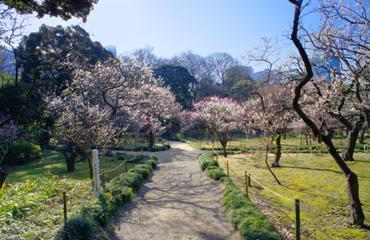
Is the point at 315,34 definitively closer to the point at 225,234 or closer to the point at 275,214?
Answer: the point at 275,214

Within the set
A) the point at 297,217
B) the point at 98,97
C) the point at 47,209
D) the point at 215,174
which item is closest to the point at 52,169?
the point at 98,97

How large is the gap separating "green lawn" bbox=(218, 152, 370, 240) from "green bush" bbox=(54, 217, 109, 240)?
413 cm

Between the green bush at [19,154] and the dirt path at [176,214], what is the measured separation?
12357mm

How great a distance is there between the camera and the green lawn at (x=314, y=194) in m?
6.16

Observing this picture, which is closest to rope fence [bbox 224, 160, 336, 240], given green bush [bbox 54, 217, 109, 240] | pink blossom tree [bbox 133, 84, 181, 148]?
green bush [bbox 54, 217, 109, 240]

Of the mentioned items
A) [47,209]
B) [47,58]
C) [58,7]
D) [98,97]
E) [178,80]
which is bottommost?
[47,209]

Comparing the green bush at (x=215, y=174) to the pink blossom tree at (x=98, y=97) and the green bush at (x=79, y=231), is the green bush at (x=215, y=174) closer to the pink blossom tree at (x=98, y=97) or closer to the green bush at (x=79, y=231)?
the pink blossom tree at (x=98, y=97)

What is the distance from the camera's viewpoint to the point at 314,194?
912 cm

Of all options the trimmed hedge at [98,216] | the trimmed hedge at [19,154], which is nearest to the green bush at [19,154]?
the trimmed hedge at [19,154]

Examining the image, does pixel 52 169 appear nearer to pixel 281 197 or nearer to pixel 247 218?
pixel 281 197

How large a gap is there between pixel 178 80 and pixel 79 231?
39769 mm

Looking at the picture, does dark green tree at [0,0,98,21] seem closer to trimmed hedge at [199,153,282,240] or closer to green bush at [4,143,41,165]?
trimmed hedge at [199,153,282,240]

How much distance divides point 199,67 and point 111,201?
160ft

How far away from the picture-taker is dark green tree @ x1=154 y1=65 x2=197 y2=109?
43138mm
